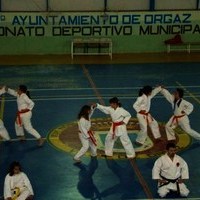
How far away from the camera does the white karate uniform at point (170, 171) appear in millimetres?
10008

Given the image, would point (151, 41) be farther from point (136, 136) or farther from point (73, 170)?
point (73, 170)

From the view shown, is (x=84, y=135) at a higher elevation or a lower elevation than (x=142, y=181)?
higher

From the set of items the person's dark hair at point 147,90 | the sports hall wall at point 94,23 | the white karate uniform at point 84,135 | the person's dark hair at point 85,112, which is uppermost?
the sports hall wall at point 94,23

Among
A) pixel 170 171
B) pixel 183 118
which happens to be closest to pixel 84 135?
pixel 170 171

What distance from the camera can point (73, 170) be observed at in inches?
452

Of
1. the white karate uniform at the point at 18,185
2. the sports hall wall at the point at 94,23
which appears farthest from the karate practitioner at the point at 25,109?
the sports hall wall at the point at 94,23

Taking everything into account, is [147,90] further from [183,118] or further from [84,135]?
[84,135]

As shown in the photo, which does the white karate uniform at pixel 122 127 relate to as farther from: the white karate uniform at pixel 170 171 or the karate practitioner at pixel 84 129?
the white karate uniform at pixel 170 171

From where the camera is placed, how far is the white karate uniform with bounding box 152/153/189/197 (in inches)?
394

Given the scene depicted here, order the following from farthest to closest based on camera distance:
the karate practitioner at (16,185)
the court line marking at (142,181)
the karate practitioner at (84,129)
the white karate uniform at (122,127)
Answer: the white karate uniform at (122,127), the karate practitioner at (84,129), the court line marking at (142,181), the karate practitioner at (16,185)

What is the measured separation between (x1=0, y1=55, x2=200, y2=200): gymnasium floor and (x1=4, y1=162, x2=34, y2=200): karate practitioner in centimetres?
51

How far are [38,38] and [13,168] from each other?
57.0 feet

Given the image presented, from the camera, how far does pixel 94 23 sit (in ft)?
85.4

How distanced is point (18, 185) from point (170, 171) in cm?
326
